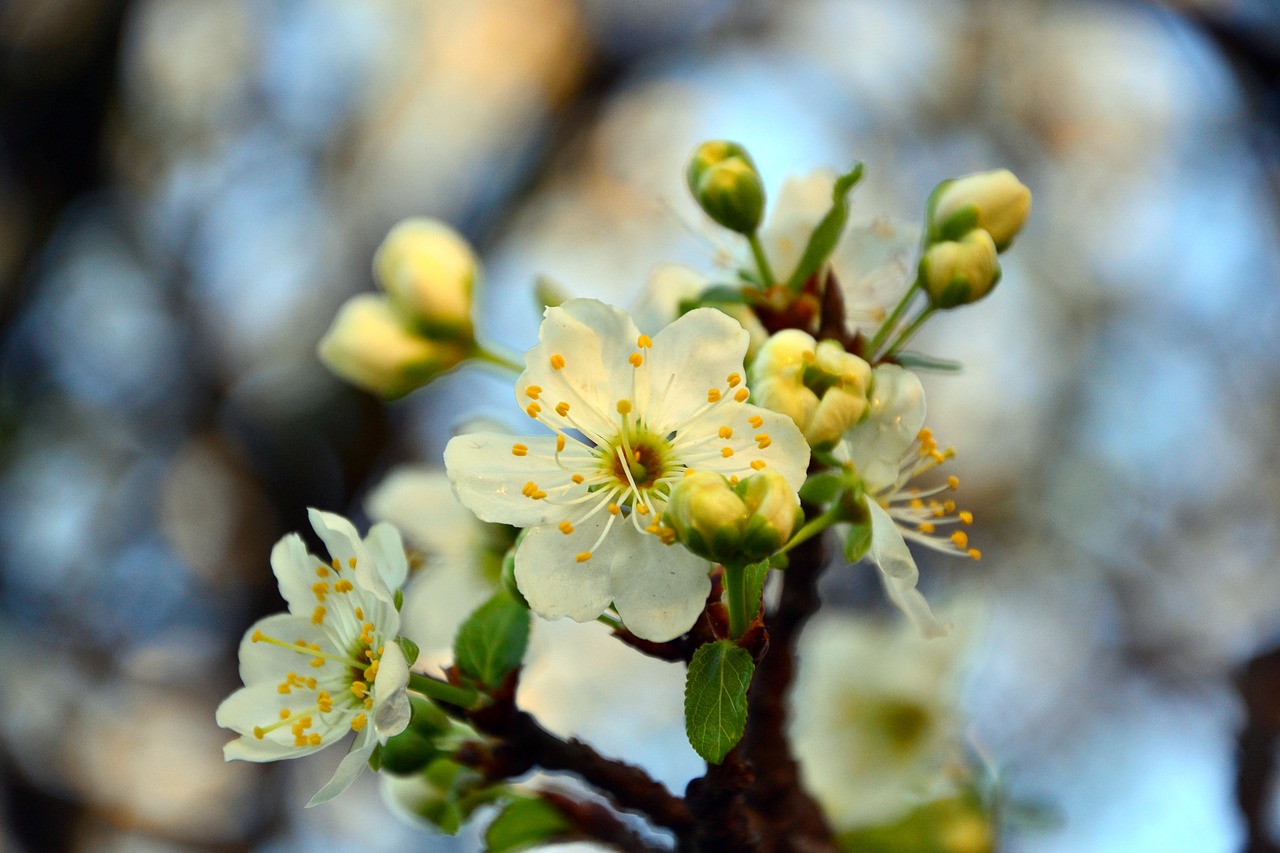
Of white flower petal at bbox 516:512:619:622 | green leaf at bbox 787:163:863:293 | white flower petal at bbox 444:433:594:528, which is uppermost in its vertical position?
green leaf at bbox 787:163:863:293

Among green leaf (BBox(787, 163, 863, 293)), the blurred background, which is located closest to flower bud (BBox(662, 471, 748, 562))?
green leaf (BBox(787, 163, 863, 293))

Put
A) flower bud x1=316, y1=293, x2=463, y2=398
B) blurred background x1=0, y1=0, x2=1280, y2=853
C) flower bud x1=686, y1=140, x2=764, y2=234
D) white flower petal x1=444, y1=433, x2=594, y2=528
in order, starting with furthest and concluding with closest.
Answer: blurred background x1=0, y1=0, x2=1280, y2=853, flower bud x1=316, y1=293, x2=463, y2=398, flower bud x1=686, y1=140, x2=764, y2=234, white flower petal x1=444, y1=433, x2=594, y2=528

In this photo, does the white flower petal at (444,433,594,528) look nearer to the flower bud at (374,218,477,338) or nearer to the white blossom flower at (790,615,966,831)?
the flower bud at (374,218,477,338)

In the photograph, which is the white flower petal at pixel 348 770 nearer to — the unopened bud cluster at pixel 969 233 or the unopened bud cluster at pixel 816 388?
the unopened bud cluster at pixel 816 388

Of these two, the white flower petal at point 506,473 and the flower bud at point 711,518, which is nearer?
the flower bud at point 711,518

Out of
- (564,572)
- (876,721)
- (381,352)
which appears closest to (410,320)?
(381,352)

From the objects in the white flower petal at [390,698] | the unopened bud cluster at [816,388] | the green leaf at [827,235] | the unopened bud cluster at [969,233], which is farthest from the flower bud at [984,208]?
the white flower petal at [390,698]
